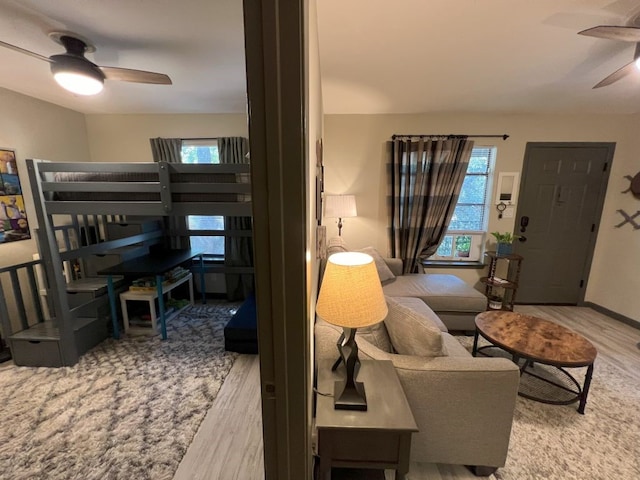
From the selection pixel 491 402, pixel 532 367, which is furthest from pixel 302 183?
pixel 532 367

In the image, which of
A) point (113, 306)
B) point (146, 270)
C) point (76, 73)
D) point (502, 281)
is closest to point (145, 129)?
point (76, 73)

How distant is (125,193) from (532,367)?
3.84 meters

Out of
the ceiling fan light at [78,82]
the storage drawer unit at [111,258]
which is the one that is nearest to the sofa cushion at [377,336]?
the ceiling fan light at [78,82]

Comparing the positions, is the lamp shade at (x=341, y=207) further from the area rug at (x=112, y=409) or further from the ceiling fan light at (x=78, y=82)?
the ceiling fan light at (x=78, y=82)

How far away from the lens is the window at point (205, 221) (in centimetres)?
339

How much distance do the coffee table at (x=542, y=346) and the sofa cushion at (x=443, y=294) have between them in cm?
32

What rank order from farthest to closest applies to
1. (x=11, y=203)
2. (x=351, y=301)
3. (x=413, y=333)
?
(x=11, y=203)
(x=413, y=333)
(x=351, y=301)

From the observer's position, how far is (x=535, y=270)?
3471 mm

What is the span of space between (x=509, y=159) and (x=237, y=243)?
3.63 meters

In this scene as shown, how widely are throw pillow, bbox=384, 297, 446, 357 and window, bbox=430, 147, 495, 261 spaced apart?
93.2 inches

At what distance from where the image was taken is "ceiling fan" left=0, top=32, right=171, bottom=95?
1659 mm

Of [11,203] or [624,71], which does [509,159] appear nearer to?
[624,71]

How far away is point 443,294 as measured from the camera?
2701 mm

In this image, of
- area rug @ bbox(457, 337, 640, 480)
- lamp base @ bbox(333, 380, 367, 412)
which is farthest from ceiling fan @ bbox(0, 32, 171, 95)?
area rug @ bbox(457, 337, 640, 480)
